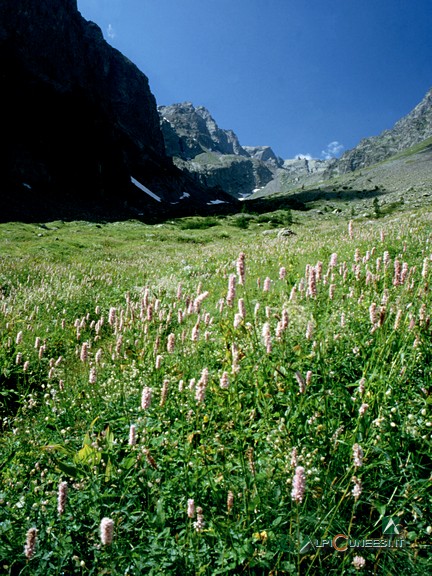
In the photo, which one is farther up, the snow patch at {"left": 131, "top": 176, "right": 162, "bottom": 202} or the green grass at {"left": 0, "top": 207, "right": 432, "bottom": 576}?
the snow patch at {"left": 131, "top": 176, "right": 162, "bottom": 202}

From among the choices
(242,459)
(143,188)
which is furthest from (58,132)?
(242,459)

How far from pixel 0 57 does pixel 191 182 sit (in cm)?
10027

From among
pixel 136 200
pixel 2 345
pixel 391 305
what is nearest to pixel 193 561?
pixel 391 305

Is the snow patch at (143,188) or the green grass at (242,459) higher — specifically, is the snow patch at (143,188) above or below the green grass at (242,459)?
above

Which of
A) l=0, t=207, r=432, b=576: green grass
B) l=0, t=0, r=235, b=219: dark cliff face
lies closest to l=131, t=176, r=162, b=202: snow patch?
l=0, t=0, r=235, b=219: dark cliff face

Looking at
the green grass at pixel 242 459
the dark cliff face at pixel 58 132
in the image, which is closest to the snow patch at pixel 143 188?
the dark cliff face at pixel 58 132

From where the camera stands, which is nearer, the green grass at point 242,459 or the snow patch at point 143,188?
the green grass at point 242,459

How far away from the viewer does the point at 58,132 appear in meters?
82.6

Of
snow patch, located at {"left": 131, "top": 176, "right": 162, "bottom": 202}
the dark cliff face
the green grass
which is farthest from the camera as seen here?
snow patch, located at {"left": 131, "top": 176, "right": 162, "bottom": 202}

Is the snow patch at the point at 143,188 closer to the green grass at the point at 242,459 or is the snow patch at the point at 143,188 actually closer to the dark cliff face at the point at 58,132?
the dark cliff face at the point at 58,132

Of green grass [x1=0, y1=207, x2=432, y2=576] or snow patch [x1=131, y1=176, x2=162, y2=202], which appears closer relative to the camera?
green grass [x1=0, y1=207, x2=432, y2=576]

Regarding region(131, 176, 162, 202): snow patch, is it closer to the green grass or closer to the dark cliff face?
the dark cliff face

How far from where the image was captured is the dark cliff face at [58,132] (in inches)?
2677

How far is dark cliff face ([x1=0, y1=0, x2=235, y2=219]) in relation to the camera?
223ft
